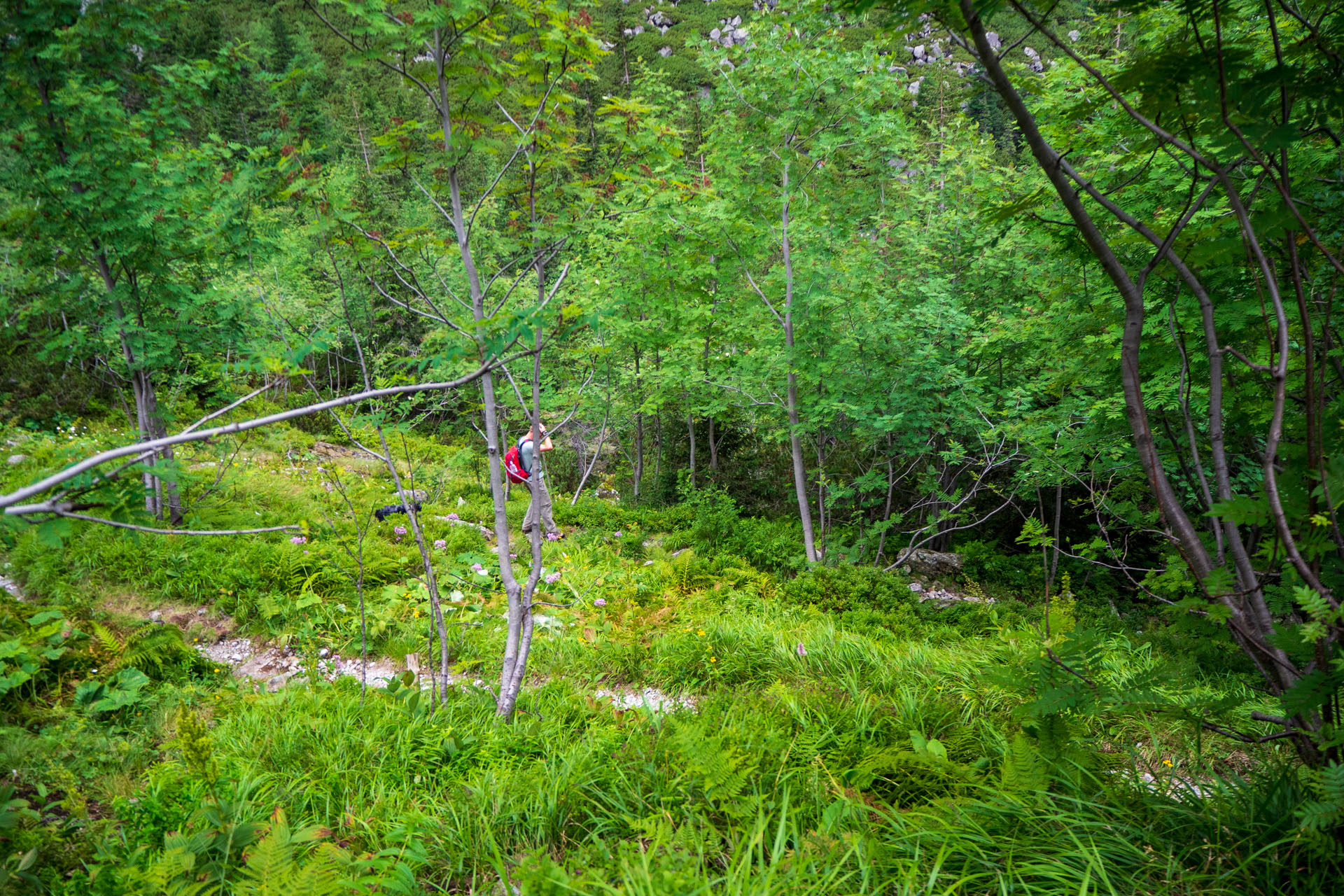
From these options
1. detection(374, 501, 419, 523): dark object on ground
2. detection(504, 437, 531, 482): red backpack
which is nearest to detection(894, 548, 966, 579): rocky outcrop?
detection(504, 437, 531, 482): red backpack

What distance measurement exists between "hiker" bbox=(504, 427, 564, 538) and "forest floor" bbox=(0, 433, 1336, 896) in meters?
0.94

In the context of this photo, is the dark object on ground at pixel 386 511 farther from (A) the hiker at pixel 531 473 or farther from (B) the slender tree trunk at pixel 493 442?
(B) the slender tree trunk at pixel 493 442

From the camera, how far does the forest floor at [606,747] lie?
7.01ft

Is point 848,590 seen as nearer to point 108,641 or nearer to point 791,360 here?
point 791,360

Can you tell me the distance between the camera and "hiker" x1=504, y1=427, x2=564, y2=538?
4054 millimetres

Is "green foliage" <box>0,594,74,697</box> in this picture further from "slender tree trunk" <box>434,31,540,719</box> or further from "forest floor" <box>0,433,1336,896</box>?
"slender tree trunk" <box>434,31,540,719</box>

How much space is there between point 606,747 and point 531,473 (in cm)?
266

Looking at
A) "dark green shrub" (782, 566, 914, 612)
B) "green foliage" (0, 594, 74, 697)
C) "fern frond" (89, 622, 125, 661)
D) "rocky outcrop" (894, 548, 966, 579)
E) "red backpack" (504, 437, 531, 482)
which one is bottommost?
"rocky outcrop" (894, 548, 966, 579)

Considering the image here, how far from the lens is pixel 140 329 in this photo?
6.20m

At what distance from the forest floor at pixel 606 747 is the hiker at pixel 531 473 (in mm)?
938

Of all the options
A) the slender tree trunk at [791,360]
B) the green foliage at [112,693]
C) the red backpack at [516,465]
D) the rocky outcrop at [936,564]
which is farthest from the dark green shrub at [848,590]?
the green foliage at [112,693]

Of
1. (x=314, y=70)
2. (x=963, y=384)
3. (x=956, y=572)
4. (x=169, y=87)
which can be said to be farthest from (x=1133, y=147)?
(x=169, y=87)

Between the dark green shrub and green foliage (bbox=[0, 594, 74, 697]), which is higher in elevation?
green foliage (bbox=[0, 594, 74, 697])

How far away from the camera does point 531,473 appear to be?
527cm
